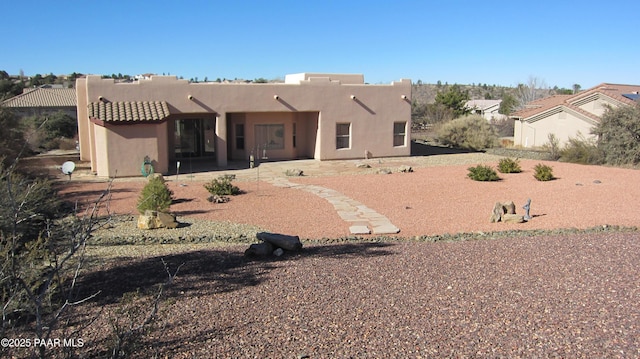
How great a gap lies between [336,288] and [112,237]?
6299 millimetres

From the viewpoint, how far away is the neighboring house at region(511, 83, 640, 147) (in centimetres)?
3444

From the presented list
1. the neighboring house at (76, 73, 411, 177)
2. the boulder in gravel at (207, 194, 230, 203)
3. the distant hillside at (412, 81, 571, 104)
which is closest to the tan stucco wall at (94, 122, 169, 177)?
the neighboring house at (76, 73, 411, 177)

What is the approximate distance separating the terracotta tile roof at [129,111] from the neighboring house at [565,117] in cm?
2358

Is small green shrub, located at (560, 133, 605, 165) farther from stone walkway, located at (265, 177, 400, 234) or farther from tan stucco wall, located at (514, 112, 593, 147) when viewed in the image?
stone walkway, located at (265, 177, 400, 234)

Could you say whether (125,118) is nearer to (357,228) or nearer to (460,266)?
(357,228)

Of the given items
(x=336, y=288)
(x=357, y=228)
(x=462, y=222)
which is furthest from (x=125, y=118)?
(x=336, y=288)

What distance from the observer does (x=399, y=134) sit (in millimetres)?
29641

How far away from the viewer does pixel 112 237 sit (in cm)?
1202

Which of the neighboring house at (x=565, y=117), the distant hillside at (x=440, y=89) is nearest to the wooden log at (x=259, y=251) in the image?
the neighboring house at (x=565, y=117)

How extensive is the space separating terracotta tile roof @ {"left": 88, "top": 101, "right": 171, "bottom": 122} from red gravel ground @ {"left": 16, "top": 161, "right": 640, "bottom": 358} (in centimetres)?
1116

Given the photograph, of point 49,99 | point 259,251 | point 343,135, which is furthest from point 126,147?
point 49,99

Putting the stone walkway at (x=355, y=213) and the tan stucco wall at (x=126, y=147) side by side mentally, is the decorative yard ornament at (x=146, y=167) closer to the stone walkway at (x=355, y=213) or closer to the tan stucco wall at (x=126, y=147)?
the tan stucco wall at (x=126, y=147)

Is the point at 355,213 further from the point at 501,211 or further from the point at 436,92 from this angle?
the point at 436,92

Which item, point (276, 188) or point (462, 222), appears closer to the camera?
point (462, 222)
